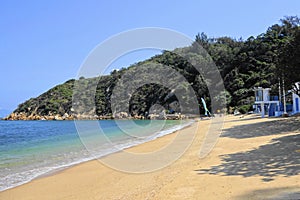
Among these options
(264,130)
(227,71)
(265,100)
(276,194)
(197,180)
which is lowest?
(197,180)

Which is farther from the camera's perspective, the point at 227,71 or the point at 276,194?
the point at 227,71

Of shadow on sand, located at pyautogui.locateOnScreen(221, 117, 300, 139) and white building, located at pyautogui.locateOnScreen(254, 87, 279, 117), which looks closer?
shadow on sand, located at pyautogui.locateOnScreen(221, 117, 300, 139)

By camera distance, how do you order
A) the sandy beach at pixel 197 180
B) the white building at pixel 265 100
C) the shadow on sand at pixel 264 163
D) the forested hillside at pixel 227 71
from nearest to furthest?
1. the sandy beach at pixel 197 180
2. the shadow on sand at pixel 264 163
3. the white building at pixel 265 100
4. the forested hillside at pixel 227 71

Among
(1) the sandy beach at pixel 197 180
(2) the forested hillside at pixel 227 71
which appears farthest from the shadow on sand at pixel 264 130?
(2) the forested hillside at pixel 227 71

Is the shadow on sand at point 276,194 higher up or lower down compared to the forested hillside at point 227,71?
lower down

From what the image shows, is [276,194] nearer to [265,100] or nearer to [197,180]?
[197,180]

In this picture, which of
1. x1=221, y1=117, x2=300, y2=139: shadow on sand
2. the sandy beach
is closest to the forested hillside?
x1=221, y1=117, x2=300, y2=139: shadow on sand

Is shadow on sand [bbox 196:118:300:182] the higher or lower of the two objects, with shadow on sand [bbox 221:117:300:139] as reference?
lower

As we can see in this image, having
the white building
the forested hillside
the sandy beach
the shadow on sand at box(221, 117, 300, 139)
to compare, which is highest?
the forested hillside

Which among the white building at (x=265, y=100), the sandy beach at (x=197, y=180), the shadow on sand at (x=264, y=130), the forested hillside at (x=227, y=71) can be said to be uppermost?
the forested hillside at (x=227, y=71)

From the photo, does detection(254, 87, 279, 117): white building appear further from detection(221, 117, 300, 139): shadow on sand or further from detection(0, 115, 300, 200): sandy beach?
detection(0, 115, 300, 200): sandy beach

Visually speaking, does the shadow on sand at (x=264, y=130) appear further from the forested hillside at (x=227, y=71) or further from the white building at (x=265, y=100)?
the forested hillside at (x=227, y=71)

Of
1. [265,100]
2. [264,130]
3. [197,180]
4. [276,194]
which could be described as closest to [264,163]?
[197,180]

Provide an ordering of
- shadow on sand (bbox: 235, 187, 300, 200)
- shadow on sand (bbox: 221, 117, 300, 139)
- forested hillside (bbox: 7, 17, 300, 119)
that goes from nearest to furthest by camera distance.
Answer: shadow on sand (bbox: 235, 187, 300, 200), shadow on sand (bbox: 221, 117, 300, 139), forested hillside (bbox: 7, 17, 300, 119)
